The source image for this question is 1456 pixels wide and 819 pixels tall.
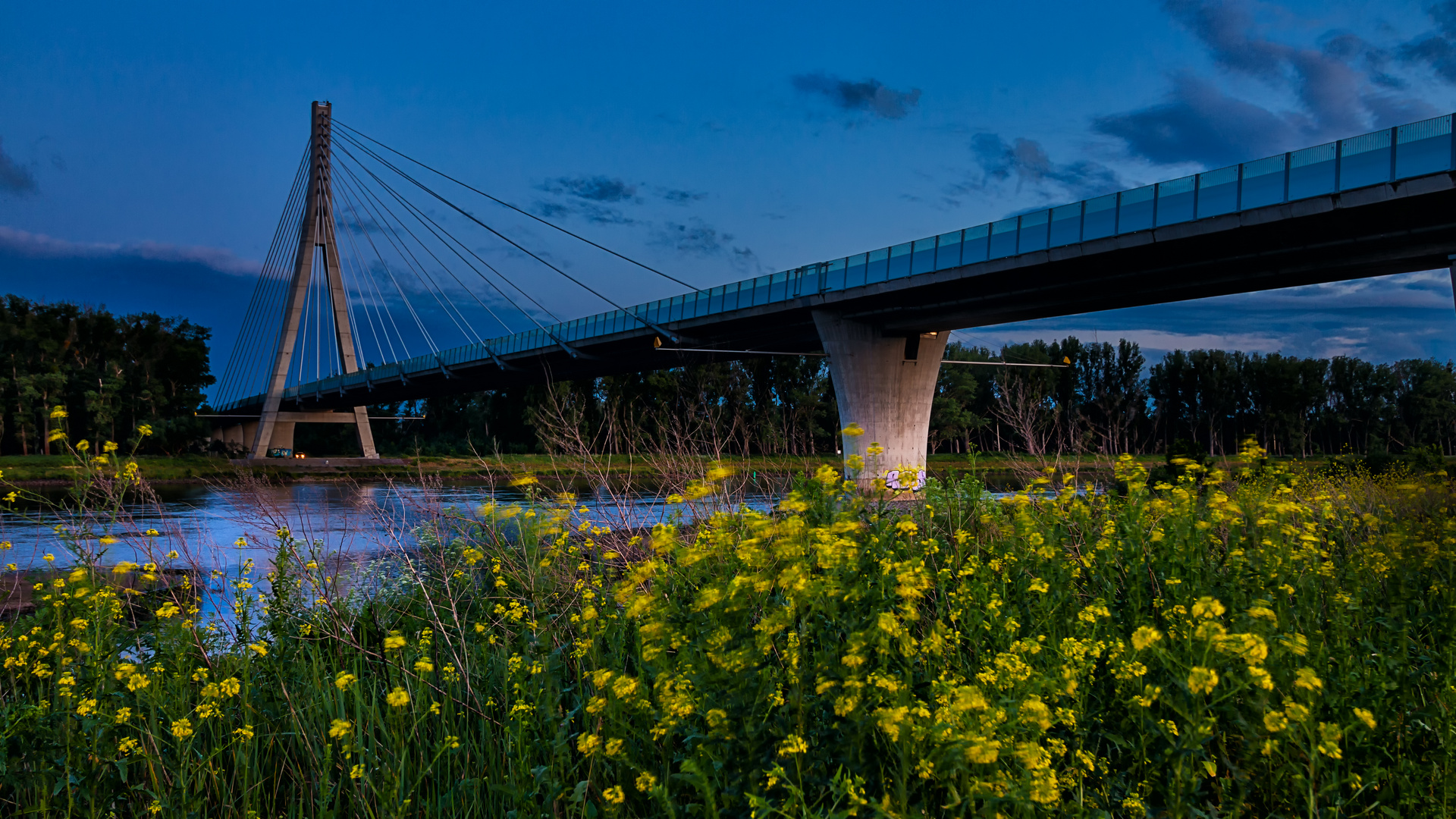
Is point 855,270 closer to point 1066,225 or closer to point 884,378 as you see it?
point 884,378

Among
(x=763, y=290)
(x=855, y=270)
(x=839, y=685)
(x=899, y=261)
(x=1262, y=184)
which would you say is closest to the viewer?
(x=839, y=685)

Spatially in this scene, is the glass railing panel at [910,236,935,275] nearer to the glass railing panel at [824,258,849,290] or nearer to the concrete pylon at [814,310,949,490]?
the glass railing panel at [824,258,849,290]

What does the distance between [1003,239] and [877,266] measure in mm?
5318

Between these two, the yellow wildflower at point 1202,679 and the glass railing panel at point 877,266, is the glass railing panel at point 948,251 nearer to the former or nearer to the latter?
the glass railing panel at point 877,266

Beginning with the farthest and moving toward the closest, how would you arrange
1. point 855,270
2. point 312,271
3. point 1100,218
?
point 312,271
point 855,270
point 1100,218

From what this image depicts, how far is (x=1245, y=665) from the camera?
2598 mm

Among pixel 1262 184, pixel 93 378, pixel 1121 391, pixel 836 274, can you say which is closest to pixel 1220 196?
pixel 1262 184

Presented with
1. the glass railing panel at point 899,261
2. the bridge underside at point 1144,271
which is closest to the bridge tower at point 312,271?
the bridge underside at point 1144,271

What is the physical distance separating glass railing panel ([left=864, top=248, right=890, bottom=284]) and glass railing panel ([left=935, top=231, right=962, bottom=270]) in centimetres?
223

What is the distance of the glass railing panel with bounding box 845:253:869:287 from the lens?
31.7m

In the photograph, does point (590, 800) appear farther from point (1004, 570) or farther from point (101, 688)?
point (101, 688)

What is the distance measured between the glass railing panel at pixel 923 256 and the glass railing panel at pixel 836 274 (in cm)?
303

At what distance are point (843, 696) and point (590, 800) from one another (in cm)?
138

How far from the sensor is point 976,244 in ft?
91.7
